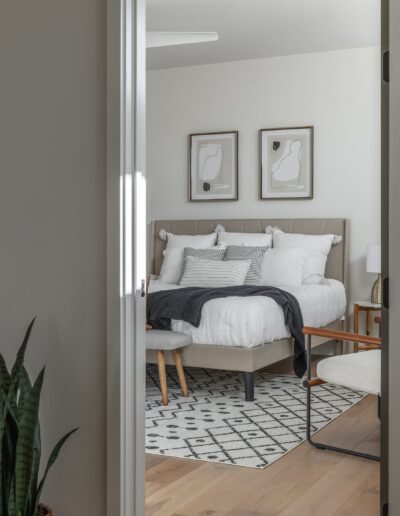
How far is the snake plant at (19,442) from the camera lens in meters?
2.12

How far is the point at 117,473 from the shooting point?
2338mm

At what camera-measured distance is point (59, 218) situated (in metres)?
2.46

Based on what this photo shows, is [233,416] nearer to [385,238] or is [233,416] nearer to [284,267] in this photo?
[284,267]

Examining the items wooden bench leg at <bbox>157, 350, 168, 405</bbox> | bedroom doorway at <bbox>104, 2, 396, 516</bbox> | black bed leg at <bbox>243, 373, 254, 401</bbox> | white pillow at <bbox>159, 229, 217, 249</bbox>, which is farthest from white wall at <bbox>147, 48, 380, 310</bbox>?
bedroom doorway at <bbox>104, 2, 396, 516</bbox>

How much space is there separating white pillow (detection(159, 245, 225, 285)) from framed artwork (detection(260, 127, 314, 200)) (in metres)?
0.89

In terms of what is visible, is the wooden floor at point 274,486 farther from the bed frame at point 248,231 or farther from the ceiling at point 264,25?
the ceiling at point 264,25

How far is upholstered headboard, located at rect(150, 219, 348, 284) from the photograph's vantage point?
6.66 m

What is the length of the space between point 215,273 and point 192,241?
2.96 ft

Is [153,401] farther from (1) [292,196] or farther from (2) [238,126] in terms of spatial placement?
(2) [238,126]

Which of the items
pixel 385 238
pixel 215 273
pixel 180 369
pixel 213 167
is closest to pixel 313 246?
pixel 215 273

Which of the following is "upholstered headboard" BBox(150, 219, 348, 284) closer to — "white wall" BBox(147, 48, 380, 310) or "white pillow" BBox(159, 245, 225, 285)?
"white wall" BBox(147, 48, 380, 310)

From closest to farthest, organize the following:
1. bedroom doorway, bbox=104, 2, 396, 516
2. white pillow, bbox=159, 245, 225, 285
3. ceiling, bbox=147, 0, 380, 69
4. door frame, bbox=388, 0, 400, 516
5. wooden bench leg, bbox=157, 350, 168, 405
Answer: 1. door frame, bbox=388, 0, 400, 516
2. bedroom doorway, bbox=104, 2, 396, 516
3. wooden bench leg, bbox=157, 350, 168, 405
4. ceiling, bbox=147, 0, 380, 69
5. white pillow, bbox=159, 245, 225, 285

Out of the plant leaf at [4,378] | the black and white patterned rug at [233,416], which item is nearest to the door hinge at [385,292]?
the plant leaf at [4,378]

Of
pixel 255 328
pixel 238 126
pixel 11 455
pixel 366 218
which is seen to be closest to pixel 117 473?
pixel 11 455
